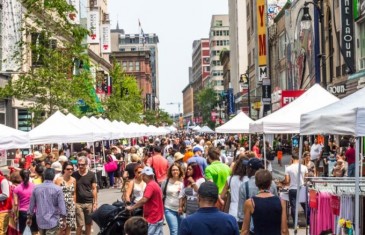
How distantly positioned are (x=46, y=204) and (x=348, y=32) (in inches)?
916

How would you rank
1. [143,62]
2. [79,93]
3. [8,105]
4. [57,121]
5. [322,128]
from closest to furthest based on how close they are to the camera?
[322,128]
[57,121]
[79,93]
[8,105]
[143,62]

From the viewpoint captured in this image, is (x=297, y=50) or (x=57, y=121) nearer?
(x=57, y=121)

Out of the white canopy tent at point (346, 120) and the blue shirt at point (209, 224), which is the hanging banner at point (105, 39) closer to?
the white canopy tent at point (346, 120)

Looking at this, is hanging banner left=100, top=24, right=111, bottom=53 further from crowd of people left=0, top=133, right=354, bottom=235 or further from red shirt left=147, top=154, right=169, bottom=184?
crowd of people left=0, top=133, right=354, bottom=235

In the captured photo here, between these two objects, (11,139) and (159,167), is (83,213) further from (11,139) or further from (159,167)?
(159,167)

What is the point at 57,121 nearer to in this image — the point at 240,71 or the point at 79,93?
the point at 79,93

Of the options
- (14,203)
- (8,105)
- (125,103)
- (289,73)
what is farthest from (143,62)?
(14,203)

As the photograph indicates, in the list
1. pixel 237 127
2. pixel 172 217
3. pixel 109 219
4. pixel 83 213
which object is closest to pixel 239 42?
pixel 237 127

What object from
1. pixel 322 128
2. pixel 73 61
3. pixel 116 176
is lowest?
pixel 116 176

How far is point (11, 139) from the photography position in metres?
14.9

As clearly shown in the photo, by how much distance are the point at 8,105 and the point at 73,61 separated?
35.6ft

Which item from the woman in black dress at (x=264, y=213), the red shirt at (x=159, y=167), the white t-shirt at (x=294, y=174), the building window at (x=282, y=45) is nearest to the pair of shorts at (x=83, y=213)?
the red shirt at (x=159, y=167)

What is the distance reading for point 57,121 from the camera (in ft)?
73.5

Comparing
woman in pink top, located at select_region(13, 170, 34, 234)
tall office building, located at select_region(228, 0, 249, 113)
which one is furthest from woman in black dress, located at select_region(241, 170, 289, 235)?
tall office building, located at select_region(228, 0, 249, 113)
